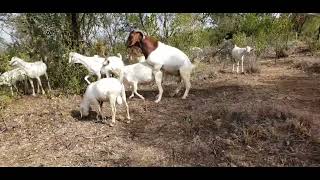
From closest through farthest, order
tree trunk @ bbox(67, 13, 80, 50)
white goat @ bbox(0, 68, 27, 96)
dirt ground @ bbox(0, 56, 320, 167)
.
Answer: dirt ground @ bbox(0, 56, 320, 167) < white goat @ bbox(0, 68, 27, 96) < tree trunk @ bbox(67, 13, 80, 50)

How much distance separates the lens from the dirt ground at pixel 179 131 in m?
5.58

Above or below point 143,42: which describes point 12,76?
below

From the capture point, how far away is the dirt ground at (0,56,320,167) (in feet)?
18.3

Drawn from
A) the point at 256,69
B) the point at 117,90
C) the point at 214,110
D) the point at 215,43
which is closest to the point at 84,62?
the point at 117,90

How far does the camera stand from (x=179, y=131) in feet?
21.7

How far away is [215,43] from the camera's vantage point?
2342cm

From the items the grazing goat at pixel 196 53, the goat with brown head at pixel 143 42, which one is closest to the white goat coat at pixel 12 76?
the goat with brown head at pixel 143 42

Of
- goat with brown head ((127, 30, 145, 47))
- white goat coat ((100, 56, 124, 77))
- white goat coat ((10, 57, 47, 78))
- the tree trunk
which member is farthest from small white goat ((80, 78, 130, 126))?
the tree trunk

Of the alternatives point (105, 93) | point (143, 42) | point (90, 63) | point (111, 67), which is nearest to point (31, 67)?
point (90, 63)

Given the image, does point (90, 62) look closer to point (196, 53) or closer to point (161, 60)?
point (161, 60)

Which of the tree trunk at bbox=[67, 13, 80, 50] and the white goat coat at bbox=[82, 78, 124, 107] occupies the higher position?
the tree trunk at bbox=[67, 13, 80, 50]

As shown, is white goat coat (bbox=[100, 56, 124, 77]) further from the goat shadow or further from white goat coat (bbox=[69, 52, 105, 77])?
the goat shadow

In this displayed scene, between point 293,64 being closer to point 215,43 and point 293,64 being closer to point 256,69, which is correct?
point 256,69

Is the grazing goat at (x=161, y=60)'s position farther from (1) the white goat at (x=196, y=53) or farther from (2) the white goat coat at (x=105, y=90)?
(1) the white goat at (x=196, y=53)
